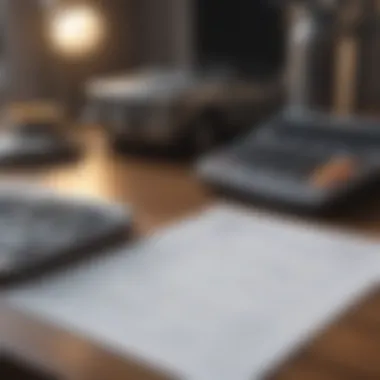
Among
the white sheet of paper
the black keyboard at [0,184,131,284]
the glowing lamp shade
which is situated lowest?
the white sheet of paper

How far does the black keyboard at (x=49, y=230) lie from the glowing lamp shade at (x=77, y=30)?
22.0 inches

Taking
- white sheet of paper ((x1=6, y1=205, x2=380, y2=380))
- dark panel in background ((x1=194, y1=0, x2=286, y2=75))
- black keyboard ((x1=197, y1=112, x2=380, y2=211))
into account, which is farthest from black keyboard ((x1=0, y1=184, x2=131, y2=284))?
dark panel in background ((x1=194, y1=0, x2=286, y2=75))

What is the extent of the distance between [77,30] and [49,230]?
705 mm

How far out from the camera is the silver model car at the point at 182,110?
1094mm

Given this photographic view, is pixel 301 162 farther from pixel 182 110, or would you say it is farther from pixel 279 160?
pixel 182 110

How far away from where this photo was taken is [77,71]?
1.46 m

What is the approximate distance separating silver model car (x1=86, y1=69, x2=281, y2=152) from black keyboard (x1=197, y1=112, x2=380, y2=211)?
8 centimetres

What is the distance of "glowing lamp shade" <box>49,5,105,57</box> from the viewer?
140 centimetres

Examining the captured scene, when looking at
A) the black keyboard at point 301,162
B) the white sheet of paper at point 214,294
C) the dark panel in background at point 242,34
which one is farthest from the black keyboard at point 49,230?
the dark panel in background at point 242,34

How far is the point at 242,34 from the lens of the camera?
127 cm

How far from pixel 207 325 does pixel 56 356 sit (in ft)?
0.39

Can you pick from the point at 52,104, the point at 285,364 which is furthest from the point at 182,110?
the point at 285,364

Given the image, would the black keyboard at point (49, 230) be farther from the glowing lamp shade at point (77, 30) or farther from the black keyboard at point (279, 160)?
the glowing lamp shade at point (77, 30)

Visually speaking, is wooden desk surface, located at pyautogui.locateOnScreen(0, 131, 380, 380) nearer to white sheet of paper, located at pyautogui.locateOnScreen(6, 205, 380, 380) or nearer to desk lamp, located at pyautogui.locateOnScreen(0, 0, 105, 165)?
white sheet of paper, located at pyautogui.locateOnScreen(6, 205, 380, 380)
